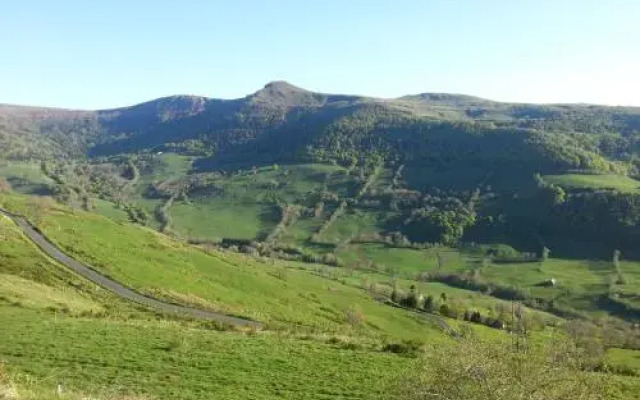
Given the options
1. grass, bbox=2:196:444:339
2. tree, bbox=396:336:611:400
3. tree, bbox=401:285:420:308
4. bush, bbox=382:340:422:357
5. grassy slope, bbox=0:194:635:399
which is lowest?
tree, bbox=401:285:420:308

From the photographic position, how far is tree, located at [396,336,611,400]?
1512cm

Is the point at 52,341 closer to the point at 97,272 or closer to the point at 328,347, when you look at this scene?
the point at 328,347

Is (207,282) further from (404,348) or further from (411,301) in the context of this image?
(404,348)

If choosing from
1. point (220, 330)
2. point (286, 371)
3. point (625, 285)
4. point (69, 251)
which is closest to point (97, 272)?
point (69, 251)

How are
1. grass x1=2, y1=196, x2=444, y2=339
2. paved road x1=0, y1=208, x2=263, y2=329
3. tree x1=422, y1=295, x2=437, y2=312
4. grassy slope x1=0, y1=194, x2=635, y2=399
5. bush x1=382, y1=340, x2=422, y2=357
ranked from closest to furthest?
grassy slope x1=0, y1=194, x2=635, y2=399 < bush x1=382, y1=340, x2=422, y2=357 < paved road x1=0, y1=208, x2=263, y2=329 < grass x1=2, y1=196, x2=444, y2=339 < tree x1=422, y1=295, x2=437, y2=312

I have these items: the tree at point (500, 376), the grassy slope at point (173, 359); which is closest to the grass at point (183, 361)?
the grassy slope at point (173, 359)

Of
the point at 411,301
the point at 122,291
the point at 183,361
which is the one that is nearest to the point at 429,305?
the point at 411,301

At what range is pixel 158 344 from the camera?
3441 centimetres

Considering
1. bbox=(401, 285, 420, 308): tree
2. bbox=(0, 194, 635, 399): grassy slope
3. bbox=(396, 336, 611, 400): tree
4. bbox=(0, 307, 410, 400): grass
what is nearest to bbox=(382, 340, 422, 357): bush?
bbox=(0, 194, 635, 399): grassy slope

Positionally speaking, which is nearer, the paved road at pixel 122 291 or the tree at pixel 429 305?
the paved road at pixel 122 291

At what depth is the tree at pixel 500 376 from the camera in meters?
15.1

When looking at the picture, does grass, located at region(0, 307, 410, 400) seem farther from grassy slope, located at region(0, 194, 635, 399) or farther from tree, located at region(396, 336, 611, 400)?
tree, located at region(396, 336, 611, 400)

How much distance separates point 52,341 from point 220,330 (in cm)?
1275

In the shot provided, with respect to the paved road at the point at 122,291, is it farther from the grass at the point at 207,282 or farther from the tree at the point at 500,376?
the tree at the point at 500,376
